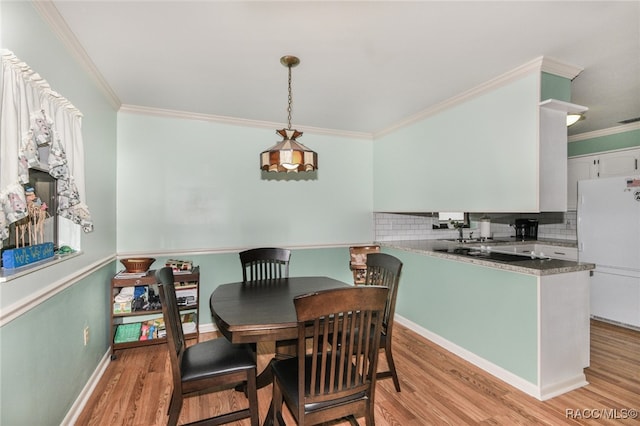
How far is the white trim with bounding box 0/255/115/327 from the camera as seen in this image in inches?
50.9

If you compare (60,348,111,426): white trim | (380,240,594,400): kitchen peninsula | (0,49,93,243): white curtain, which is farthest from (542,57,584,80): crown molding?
(60,348,111,426): white trim

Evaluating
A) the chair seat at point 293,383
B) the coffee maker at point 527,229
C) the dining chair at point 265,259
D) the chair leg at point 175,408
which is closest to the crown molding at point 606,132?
the coffee maker at point 527,229

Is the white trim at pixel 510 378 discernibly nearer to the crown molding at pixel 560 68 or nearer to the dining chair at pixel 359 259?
the dining chair at pixel 359 259

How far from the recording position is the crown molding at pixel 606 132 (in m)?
3.76

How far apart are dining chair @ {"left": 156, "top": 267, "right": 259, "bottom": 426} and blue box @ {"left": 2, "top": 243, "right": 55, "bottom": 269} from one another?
580 mm

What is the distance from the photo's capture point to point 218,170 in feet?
11.7

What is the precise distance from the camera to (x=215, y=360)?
183 centimetres

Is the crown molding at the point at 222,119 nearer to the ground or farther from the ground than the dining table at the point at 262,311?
farther from the ground

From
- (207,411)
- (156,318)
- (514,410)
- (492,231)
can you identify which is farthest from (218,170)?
(492,231)

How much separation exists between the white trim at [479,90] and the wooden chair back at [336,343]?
81.8 inches

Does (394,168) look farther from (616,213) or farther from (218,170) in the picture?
(616,213)

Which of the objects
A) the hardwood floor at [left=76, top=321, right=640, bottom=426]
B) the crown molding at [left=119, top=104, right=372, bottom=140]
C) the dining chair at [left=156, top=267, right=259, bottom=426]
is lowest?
the hardwood floor at [left=76, top=321, right=640, bottom=426]

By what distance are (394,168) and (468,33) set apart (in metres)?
2.08

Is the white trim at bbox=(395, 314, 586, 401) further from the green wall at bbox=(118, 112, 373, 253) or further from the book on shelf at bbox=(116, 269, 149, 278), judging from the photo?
the book on shelf at bbox=(116, 269, 149, 278)
